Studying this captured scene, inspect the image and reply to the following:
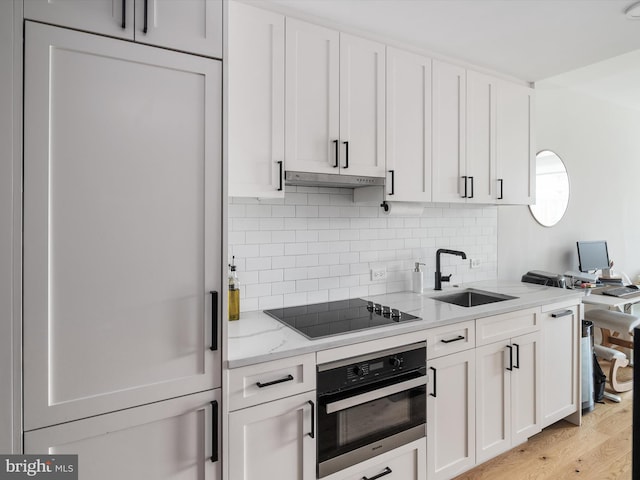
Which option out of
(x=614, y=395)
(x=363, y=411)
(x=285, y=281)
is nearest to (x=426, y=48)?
(x=285, y=281)

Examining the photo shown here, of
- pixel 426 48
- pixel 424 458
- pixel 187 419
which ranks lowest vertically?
pixel 424 458

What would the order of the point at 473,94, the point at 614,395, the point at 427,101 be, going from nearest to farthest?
the point at 427,101 < the point at 473,94 < the point at 614,395

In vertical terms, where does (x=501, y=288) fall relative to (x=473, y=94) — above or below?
below

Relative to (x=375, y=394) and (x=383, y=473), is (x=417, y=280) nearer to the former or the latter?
(x=375, y=394)

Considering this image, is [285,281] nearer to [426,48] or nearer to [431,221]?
[431,221]

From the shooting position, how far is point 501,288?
2.80 metres

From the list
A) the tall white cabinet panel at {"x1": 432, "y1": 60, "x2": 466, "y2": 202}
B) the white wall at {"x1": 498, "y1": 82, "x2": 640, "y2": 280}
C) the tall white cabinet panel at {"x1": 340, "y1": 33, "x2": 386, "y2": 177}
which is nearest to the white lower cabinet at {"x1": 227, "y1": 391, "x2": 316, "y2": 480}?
the tall white cabinet panel at {"x1": 340, "y1": 33, "x2": 386, "y2": 177}

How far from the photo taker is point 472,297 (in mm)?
2758

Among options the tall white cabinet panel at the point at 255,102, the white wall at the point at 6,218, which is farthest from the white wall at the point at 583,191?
the white wall at the point at 6,218

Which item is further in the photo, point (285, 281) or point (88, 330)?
point (285, 281)

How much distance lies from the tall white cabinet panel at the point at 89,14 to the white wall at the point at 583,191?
9.71 ft

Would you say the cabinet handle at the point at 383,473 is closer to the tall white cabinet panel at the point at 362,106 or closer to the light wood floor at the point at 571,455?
the light wood floor at the point at 571,455

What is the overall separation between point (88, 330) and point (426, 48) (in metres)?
2.36

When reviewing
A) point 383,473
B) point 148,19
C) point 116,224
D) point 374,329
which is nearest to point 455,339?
point 374,329
